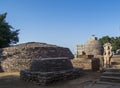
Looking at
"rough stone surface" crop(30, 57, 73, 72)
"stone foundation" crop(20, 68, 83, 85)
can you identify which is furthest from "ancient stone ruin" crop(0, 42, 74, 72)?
"rough stone surface" crop(30, 57, 73, 72)

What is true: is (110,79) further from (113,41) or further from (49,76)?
(113,41)

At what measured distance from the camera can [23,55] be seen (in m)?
20.3

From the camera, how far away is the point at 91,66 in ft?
46.4

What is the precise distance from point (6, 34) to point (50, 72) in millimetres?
19026

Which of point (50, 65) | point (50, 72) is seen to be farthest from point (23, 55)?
point (50, 72)

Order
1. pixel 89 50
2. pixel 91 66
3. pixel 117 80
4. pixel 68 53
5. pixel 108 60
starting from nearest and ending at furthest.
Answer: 1. pixel 117 80
2. pixel 91 66
3. pixel 108 60
4. pixel 68 53
5. pixel 89 50

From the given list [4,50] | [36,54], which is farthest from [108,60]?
[4,50]

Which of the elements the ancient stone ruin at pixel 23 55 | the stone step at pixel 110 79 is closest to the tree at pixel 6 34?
the ancient stone ruin at pixel 23 55

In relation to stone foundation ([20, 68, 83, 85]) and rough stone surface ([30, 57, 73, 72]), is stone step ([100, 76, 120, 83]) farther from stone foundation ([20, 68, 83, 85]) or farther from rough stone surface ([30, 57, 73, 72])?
rough stone surface ([30, 57, 73, 72])

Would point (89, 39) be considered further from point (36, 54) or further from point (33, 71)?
point (33, 71)

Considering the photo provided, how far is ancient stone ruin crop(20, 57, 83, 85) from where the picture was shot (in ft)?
38.7

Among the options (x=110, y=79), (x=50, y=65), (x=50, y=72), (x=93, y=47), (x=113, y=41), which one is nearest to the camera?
(x=110, y=79)

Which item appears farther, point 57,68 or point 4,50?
point 4,50

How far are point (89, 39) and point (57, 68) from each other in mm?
17859
